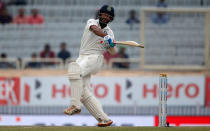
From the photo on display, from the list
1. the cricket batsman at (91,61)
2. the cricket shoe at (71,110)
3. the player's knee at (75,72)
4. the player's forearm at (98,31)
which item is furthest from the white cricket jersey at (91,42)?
the cricket shoe at (71,110)

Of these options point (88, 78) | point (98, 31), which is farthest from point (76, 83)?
point (98, 31)

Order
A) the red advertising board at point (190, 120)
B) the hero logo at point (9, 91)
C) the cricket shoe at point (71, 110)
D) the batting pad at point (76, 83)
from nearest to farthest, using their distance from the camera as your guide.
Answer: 1. the cricket shoe at point (71, 110)
2. the batting pad at point (76, 83)
3. the red advertising board at point (190, 120)
4. the hero logo at point (9, 91)

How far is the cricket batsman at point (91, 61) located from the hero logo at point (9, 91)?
19.8ft

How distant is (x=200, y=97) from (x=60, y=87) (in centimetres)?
347

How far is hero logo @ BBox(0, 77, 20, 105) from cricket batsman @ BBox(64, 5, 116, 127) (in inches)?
237

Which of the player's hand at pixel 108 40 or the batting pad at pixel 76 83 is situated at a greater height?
the player's hand at pixel 108 40

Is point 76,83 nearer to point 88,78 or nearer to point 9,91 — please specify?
point 88,78

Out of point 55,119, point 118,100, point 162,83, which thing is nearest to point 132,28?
point 118,100

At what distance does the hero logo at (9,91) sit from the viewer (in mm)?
14070

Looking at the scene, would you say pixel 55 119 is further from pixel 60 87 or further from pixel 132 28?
pixel 132 28

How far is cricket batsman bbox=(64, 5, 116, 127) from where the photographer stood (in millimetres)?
8016

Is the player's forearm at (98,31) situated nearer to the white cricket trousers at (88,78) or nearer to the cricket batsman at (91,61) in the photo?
the cricket batsman at (91,61)

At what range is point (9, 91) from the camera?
14086 mm

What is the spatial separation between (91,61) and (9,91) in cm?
630
